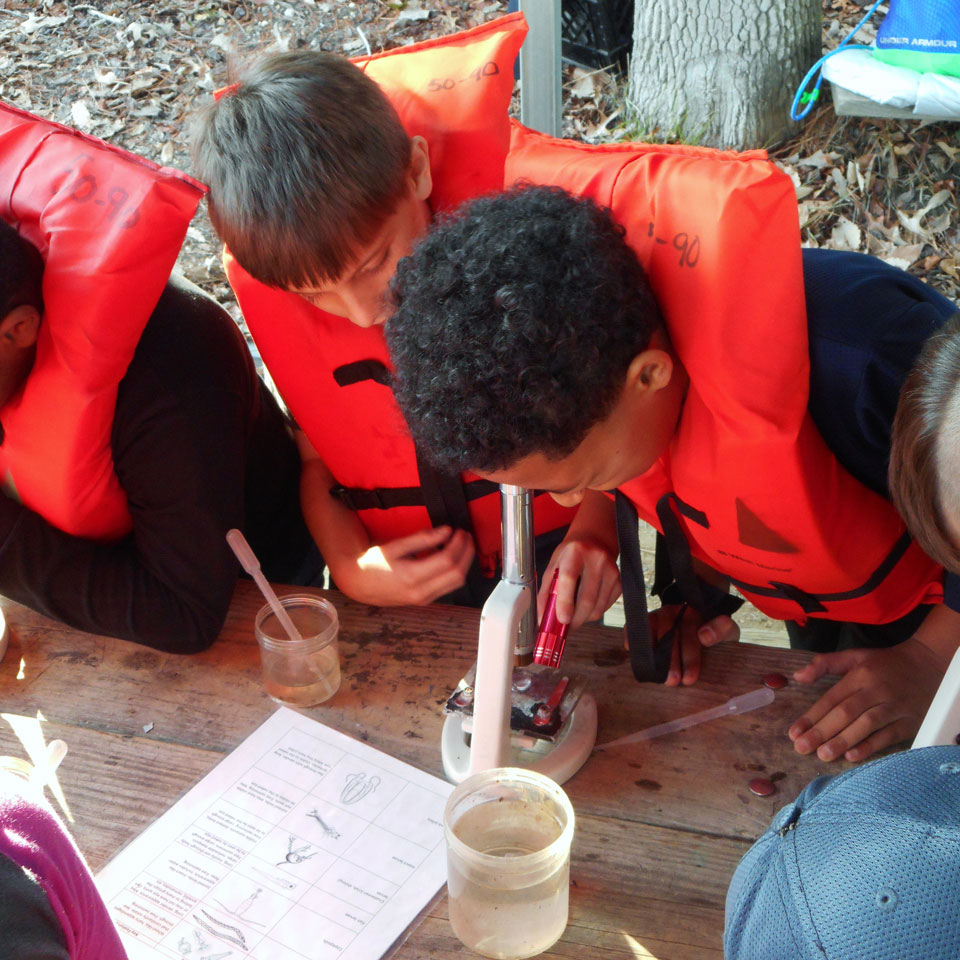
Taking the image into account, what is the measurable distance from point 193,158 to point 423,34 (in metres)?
1.46

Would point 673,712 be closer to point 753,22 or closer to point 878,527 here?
point 878,527

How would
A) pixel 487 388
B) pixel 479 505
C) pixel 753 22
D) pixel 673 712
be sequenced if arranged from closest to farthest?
pixel 487 388 < pixel 673 712 < pixel 479 505 < pixel 753 22

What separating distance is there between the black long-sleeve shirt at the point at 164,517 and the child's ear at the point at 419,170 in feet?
1.19

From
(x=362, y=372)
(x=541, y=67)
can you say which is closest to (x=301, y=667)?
(x=362, y=372)

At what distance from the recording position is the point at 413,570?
51.5 inches

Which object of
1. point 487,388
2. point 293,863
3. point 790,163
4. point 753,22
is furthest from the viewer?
point 790,163

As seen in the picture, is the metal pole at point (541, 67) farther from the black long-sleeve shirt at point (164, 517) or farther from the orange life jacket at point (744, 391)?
the black long-sleeve shirt at point (164, 517)

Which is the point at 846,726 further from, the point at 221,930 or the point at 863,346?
the point at 221,930

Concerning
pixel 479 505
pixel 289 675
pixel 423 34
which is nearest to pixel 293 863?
pixel 289 675

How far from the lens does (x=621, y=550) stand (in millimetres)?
1171

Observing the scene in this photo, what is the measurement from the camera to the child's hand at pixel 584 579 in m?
1.19

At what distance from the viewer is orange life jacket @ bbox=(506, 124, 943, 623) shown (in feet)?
3.20

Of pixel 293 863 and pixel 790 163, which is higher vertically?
pixel 293 863

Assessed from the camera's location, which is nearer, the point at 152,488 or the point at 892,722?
the point at 892,722
